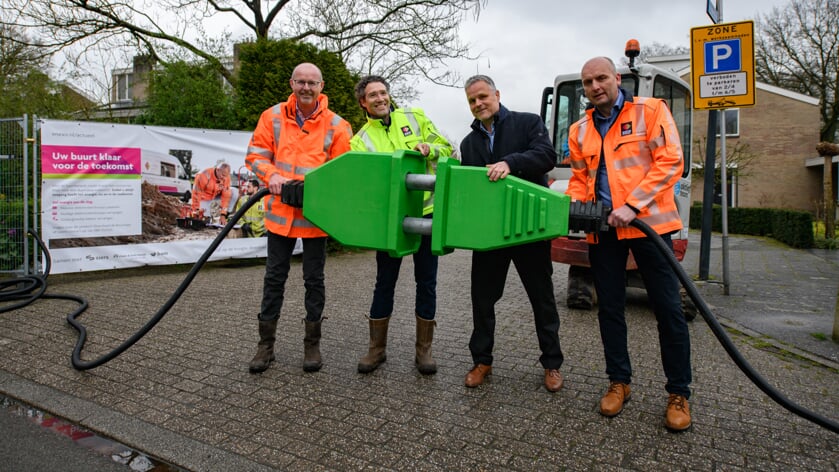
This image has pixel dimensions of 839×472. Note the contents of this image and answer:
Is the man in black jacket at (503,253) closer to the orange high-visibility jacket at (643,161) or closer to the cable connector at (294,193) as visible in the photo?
the orange high-visibility jacket at (643,161)

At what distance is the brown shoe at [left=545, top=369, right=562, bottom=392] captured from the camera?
3480 mm

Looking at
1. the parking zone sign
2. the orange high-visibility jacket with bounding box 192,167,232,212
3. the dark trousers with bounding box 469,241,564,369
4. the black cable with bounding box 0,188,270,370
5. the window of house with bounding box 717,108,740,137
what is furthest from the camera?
the window of house with bounding box 717,108,740,137

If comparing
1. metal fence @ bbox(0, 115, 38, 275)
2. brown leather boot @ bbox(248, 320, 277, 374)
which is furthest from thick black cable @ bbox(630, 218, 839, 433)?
metal fence @ bbox(0, 115, 38, 275)

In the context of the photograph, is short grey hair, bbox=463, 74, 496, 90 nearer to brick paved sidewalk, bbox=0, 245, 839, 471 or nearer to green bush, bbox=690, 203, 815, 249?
brick paved sidewalk, bbox=0, 245, 839, 471

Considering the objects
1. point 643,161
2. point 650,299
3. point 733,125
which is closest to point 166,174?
point 643,161

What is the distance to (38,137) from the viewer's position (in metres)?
6.84

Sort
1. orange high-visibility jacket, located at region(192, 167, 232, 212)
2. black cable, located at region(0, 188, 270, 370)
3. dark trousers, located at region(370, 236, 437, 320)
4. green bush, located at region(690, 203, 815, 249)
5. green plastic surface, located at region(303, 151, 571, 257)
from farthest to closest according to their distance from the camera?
1. green bush, located at region(690, 203, 815, 249)
2. orange high-visibility jacket, located at region(192, 167, 232, 212)
3. dark trousers, located at region(370, 236, 437, 320)
4. black cable, located at region(0, 188, 270, 370)
5. green plastic surface, located at region(303, 151, 571, 257)

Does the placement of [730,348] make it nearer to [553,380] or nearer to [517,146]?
[553,380]

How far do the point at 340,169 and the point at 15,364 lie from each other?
262 cm

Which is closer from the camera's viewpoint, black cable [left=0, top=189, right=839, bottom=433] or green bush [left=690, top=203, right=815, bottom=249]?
black cable [left=0, top=189, right=839, bottom=433]

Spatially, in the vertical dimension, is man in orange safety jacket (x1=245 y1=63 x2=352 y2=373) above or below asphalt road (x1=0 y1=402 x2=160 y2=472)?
above

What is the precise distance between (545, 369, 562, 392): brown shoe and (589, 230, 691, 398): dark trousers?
312 millimetres

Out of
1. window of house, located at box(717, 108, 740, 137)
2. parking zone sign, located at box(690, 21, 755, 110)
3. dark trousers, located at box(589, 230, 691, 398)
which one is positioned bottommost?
dark trousers, located at box(589, 230, 691, 398)

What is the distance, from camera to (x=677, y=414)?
2973 millimetres
